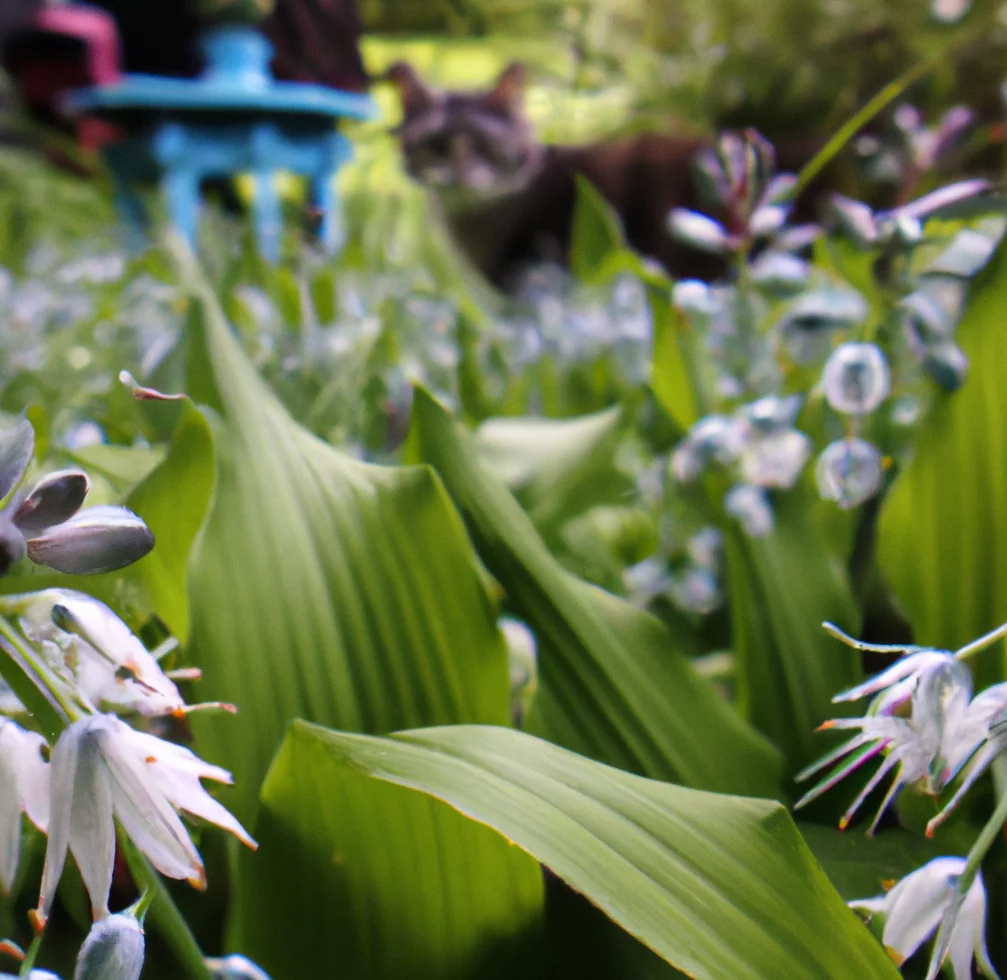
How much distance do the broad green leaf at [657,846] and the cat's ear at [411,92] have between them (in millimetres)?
1382

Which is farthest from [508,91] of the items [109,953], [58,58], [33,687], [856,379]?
[58,58]

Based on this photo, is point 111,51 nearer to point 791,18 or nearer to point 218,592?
point 791,18

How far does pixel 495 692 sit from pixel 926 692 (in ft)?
0.75

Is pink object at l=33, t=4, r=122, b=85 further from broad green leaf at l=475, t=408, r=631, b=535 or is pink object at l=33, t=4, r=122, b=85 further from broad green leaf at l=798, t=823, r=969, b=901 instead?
broad green leaf at l=798, t=823, r=969, b=901

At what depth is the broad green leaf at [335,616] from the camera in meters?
0.49

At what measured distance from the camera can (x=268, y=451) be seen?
1.75 ft

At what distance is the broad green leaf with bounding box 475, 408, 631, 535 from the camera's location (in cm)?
82

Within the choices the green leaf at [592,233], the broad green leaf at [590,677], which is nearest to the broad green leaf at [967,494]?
the broad green leaf at [590,677]

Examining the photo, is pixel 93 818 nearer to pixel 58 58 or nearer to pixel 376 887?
pixel 376 887

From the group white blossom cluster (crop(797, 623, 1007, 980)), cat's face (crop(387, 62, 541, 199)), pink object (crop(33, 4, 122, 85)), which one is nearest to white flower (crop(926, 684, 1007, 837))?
white blossom cluster (crop(797, 623, 1007, 980))

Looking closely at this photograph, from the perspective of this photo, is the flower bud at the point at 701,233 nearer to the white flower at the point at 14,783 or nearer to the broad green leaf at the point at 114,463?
the broad green leaf at the point at 114,463

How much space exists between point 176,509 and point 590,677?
24 cm

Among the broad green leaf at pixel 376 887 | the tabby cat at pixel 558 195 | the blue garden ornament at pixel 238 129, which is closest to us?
the broad green leaf at pixel 376 887

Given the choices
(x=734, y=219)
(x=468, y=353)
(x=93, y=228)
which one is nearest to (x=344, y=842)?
(x=734, y=219)
